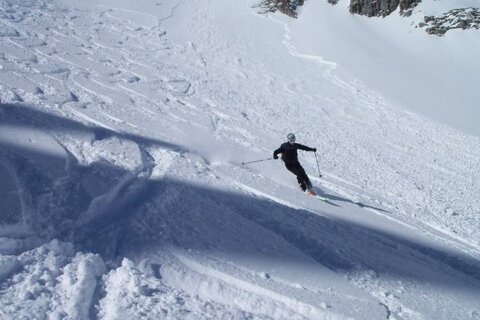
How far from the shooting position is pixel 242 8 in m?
23.3

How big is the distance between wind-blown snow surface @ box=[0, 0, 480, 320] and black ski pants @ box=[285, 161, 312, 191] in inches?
6.7

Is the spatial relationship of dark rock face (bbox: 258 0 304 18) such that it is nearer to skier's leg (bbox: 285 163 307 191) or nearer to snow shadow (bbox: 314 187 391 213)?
skier's leg (bbox: 285 163 307 191)

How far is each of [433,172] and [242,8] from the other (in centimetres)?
1553

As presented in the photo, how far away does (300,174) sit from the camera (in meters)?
8.27

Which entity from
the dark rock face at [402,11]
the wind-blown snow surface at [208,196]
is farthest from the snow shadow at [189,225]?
the dark rock face at [402,11]

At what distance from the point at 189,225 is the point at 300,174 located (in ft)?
9.57

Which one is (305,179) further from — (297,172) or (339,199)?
(339,199)


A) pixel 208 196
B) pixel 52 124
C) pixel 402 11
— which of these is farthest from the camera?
pixel 402 11

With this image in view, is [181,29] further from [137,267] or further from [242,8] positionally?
[137,267]

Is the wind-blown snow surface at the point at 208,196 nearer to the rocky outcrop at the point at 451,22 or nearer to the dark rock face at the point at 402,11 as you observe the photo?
the rocky outcrop at the point at 451,22

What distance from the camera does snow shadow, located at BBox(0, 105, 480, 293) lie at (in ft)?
17.9

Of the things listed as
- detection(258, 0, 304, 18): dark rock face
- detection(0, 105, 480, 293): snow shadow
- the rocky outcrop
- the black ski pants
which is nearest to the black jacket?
the black ski pants

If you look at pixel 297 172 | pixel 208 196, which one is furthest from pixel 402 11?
pixel 208 196

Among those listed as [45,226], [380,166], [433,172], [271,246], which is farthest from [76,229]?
[433,172]
